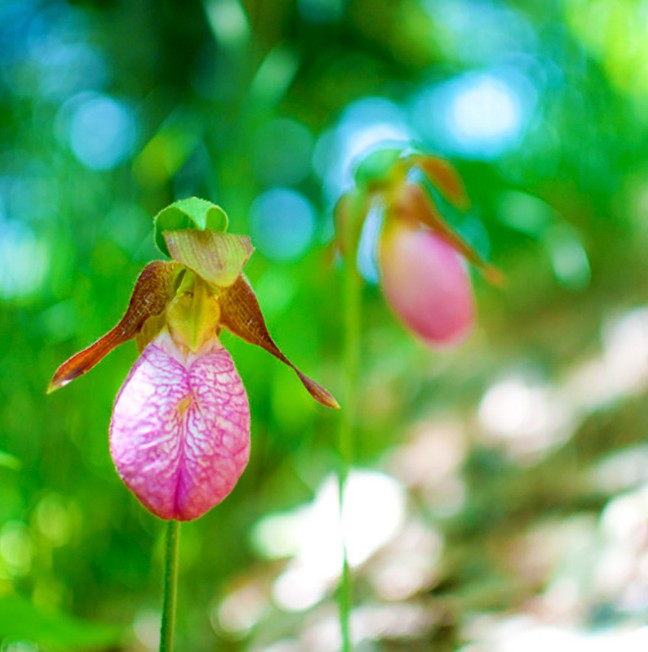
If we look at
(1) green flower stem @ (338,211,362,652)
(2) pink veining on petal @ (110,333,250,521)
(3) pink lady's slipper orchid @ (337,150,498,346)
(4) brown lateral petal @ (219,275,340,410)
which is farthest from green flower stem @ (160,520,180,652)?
(3) pink lady's slipper orchid @ (337,150,498,346)

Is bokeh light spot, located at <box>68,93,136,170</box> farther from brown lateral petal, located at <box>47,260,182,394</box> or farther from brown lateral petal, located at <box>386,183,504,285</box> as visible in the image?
brown lateral petal, located at <box>47,260,182,394</box>

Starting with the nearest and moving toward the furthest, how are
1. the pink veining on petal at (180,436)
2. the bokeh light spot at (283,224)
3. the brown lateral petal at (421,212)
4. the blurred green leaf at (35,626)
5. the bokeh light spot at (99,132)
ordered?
the pink veining on petal at (180,436)
the blurred green leaf at (35,626)
the brown lateral petal at (421,212)
the bokeh light spot at (99,132)
the bokeh light spot at (283,224)

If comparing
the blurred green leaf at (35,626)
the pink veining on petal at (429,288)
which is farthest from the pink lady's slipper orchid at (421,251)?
the blurred green leaf at (35,626)

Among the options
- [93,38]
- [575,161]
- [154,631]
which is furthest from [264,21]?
[154,631]

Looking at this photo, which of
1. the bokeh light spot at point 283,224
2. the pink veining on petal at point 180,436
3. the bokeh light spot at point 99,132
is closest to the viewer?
the pink veining on petal at point 180,436

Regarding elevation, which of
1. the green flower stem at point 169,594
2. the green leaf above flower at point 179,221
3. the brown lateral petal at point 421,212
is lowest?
the green flower stem at point 169,594

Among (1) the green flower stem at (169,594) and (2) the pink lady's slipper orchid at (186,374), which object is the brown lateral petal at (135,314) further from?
(1) the green flower stem at (169,594)

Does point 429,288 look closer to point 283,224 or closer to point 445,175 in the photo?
point 445,175

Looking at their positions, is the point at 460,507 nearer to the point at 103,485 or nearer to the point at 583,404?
the point at 583,404
